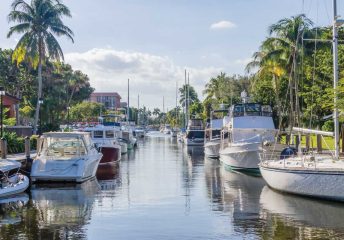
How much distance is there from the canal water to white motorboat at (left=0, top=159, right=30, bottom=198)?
41 cm

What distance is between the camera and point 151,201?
72.1 feet

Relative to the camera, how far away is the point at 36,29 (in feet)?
162

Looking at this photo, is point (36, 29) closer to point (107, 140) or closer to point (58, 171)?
point (107, 140)

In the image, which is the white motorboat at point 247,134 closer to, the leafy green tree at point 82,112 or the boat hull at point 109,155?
the boat hull at point 109,155

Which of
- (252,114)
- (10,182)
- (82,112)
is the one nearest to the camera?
(10,182)

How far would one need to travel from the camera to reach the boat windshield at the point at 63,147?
28670 mm

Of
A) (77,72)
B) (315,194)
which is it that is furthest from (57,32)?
(77,72)

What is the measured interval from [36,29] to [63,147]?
75.1 ft

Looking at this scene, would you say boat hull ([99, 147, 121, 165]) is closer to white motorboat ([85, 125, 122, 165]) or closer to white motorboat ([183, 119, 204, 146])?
white motorboat ([85, 125, 122, 165])

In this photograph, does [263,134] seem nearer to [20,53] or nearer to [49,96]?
[20,53]

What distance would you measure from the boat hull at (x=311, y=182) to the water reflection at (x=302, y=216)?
27 cm

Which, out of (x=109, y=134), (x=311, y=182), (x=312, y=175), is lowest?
(x=311, y=182)

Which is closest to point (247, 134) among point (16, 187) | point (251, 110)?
point (251, 110)

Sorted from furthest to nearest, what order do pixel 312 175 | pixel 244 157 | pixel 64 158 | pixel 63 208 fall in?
pixel 244 157 → pixel 64 158 → pixel 312 175 → pixel 63 208
